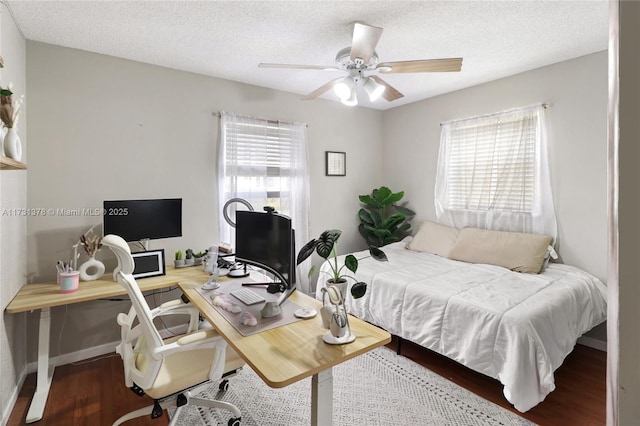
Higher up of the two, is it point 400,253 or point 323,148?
point 323,148

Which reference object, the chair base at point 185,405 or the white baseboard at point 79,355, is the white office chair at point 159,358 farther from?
the white baseboard at point 79,355

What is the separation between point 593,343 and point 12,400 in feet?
14.5

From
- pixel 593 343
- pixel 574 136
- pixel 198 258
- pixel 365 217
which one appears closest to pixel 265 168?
pixel 198 258

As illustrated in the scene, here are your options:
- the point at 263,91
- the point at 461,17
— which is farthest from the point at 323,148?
the point at 461,17

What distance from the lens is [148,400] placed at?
7.02 feet

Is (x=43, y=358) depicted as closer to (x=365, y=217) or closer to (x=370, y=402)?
(x=370, y=402)

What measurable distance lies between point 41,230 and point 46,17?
1.50 meters

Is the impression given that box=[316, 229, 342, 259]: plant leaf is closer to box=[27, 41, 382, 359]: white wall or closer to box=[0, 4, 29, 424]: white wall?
box=[0, 4, 29, 424]: white wall

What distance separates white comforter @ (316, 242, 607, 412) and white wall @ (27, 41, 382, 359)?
1.87 meters

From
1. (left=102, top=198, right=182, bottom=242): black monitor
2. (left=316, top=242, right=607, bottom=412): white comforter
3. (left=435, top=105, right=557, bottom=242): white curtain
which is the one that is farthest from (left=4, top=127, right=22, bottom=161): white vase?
(left=435, top=105, right=557, bottom=242): white curtain

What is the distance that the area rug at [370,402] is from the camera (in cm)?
194

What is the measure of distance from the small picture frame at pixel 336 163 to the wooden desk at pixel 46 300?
2209mm

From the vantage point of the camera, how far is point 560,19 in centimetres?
218

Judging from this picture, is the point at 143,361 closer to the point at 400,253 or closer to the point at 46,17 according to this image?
the point at 46,17
